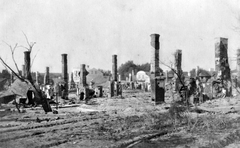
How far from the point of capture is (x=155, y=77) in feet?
50.6

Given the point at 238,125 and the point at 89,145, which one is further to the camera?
the point at 238,125

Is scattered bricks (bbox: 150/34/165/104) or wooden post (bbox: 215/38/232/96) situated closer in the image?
scattered bricks (bbox: 150/34/165/104)

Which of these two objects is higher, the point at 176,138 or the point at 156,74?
the point at 156,74

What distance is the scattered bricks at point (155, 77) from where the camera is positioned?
601 inches

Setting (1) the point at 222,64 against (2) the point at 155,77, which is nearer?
(2) the point at 155,77

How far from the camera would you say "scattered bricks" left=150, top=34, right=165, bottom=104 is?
15.3 m

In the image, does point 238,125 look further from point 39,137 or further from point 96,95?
point 96,95

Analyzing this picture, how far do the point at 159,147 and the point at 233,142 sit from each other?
191cm

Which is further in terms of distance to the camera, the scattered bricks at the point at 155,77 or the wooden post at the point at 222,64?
the wooden post at the point at 222,64

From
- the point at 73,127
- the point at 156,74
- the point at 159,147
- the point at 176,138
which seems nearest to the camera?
the point at 159,147

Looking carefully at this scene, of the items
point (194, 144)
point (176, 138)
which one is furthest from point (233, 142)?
point (176, 138)

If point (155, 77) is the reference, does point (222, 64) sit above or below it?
above

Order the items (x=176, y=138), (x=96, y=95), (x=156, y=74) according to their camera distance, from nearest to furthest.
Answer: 1. (x=176, y=138)
2. (x=156, y=74)
3. (x=96, y=95)

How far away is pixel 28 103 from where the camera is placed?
16.7 metres
